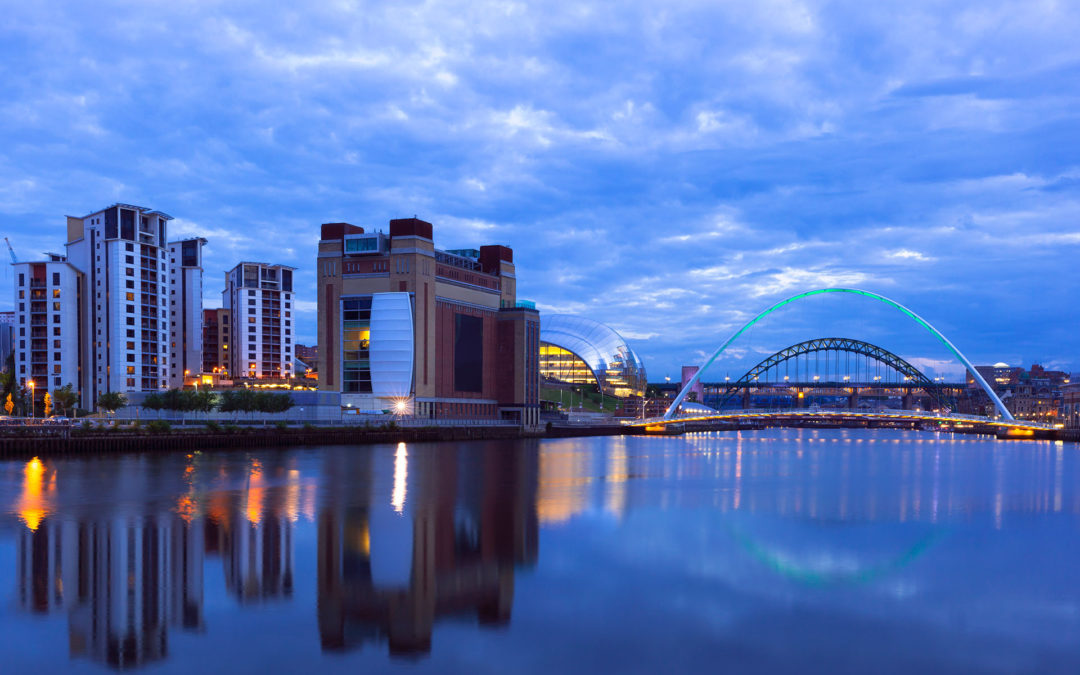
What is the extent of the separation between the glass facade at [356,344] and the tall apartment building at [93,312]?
21.4 m

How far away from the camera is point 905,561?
1984 cm

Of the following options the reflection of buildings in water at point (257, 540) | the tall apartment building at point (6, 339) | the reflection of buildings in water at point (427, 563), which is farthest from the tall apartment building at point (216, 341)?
the reflection of buildings in water at point (427, 563)

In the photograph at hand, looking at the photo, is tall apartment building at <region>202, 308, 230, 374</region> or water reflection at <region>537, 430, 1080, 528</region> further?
tall apartment building at <region>202, 308, 230, 374</region>

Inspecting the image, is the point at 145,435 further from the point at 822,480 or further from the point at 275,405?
the point at 822,480

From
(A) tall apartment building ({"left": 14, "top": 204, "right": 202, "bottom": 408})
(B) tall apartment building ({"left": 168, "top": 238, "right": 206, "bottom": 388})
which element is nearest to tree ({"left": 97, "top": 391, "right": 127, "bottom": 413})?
(A) tall apartment building ({"left": 14, "top": 204, "right": 202, "bottom": 408})

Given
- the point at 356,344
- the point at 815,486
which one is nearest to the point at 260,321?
the point at 356,344

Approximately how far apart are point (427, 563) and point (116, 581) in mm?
5765

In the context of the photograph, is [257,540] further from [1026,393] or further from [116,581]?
[1026,393]

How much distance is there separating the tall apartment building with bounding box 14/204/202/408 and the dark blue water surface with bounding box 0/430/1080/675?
6538 cm

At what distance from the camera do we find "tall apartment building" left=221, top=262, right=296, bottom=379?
127 metres

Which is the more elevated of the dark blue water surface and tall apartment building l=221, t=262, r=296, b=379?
tall apartment building l=221, t=262, r=296, b=379

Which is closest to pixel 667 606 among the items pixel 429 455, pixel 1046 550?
pixel 1046 550

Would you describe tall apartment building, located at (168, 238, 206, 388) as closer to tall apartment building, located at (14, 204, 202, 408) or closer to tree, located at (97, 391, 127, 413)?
tall apartment building, located at (14, 204, 202, 408)

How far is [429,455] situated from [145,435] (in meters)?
18.4
